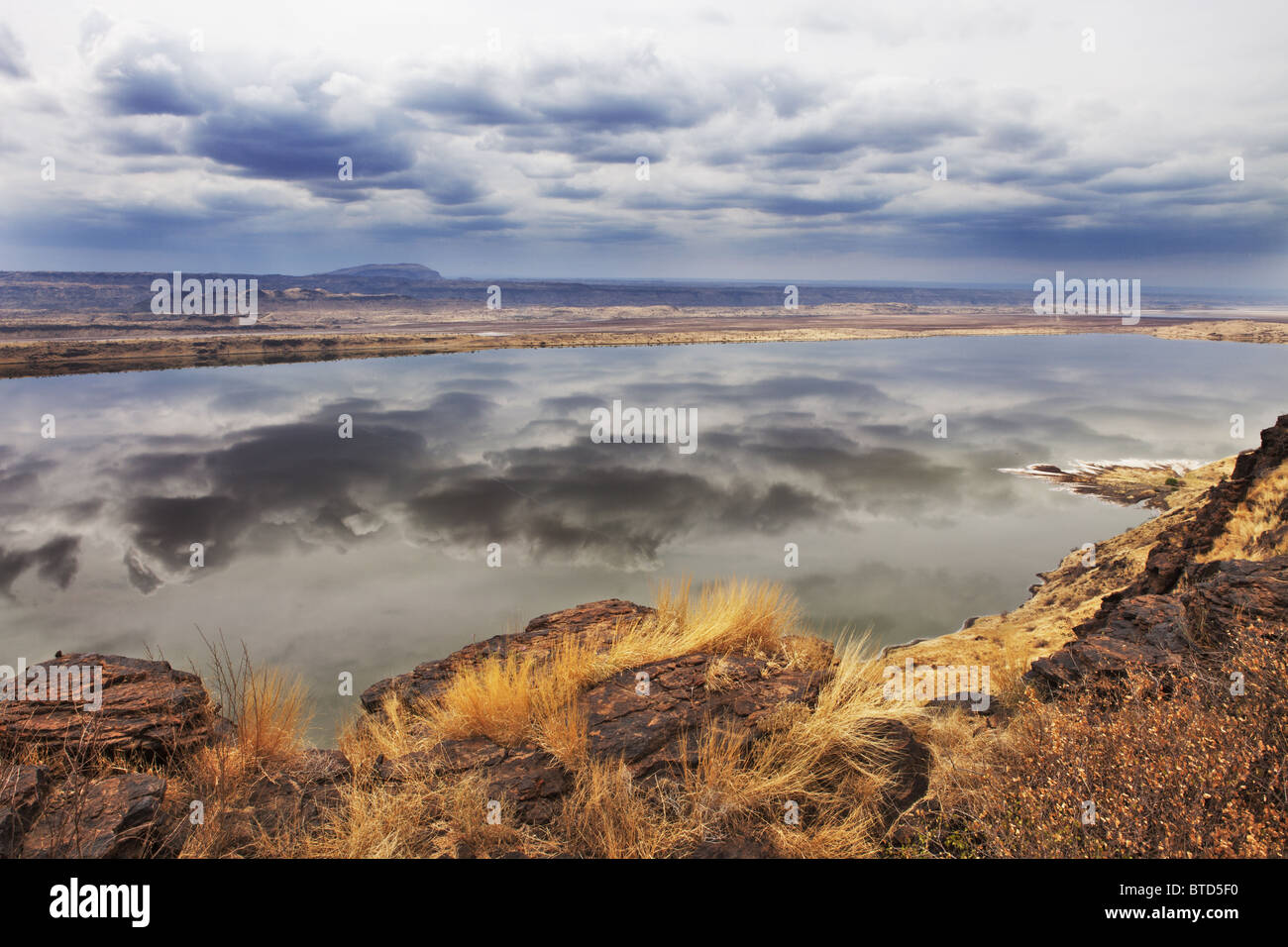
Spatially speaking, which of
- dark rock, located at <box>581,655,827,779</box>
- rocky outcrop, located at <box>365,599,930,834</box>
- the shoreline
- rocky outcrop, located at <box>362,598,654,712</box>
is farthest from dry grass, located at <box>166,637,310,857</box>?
the shoreline

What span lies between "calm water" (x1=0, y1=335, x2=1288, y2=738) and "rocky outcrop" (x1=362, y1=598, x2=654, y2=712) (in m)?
2.77

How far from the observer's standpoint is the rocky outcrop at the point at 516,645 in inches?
250

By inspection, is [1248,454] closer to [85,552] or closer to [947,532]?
[947,532]

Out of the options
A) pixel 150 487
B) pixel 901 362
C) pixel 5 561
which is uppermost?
pixel 901 362

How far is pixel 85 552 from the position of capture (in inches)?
586

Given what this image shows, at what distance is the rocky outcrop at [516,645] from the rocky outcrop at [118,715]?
157cm

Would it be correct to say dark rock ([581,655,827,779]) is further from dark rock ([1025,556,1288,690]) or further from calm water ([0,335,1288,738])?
calm water ([0,335,1288,738])

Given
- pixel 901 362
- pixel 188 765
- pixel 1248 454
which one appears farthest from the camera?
pixel 901 362

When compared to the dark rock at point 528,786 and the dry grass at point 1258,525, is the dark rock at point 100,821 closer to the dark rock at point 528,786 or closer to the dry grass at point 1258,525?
the dark rock at point 528,786

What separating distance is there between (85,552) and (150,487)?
4.99m

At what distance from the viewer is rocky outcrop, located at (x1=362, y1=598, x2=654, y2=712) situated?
6355 mm

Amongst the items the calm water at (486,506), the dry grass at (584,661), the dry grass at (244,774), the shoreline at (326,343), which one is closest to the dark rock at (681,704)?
the dry grass at (584,661)
